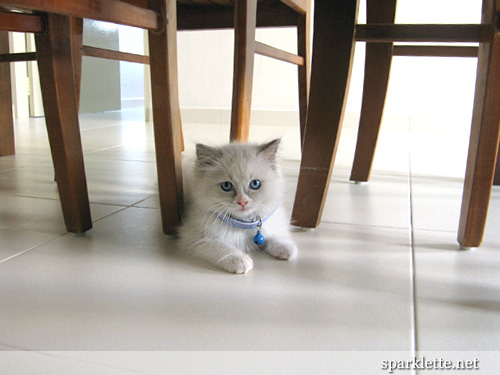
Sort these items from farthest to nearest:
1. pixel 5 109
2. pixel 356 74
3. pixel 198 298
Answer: pixel 356 74 → pixel 5 109 → pixel 198 298

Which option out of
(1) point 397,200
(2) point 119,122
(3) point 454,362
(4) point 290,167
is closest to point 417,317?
(3) point 454,362

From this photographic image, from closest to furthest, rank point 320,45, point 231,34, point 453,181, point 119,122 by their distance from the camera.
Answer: point 320,45
point 453,181
point 231,34
point 119,122

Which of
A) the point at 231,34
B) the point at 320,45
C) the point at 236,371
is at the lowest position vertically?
the point at 236,371

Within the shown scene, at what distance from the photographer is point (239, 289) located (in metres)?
0.88

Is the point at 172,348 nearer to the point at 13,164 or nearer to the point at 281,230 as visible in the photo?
the point at 281,230

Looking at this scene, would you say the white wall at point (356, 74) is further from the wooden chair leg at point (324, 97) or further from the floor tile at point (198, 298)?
the floor tile at point (198, 298)

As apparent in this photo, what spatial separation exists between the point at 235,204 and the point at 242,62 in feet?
2.12

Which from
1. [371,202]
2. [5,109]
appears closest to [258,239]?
[371,202]

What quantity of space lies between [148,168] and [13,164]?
25.4 inches

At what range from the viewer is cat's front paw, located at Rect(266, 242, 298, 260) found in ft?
3.41

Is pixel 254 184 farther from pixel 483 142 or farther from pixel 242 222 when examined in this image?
pixel 483 142

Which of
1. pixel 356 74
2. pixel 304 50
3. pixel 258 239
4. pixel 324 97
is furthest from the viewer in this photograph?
pixel 356 74

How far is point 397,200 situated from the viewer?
158cm

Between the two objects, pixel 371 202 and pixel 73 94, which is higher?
pixel 73 94
